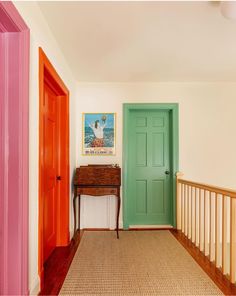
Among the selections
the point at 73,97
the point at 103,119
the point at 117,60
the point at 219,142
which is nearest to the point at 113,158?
the point at 103,119

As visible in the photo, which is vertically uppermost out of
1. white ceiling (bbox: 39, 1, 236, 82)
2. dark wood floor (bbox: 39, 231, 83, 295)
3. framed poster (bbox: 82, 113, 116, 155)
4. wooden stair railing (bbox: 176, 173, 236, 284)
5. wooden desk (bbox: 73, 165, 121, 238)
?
white ceiling (bbox: 39, 1, 236, 82)

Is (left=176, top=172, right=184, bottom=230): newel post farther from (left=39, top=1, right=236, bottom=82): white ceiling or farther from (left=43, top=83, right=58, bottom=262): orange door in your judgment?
(left=43, top=83, right=58, bottom=262): orange door

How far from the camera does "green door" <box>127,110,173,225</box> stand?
3.77 meters

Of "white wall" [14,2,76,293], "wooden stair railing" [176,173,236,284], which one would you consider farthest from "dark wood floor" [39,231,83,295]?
"wooden stair railing" [176,173,236,284]

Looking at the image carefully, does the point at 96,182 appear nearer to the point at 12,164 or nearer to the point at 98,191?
the point at 98,191

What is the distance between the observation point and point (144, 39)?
7.64 ft

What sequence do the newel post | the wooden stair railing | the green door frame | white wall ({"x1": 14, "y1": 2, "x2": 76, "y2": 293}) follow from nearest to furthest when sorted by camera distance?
white wall ({"x1": 14, "y1": 2, "x2": 76, "y2": 293}) < the wooden stair railing < the newel post < the green door frame

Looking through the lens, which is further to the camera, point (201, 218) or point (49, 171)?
point (201, 218)

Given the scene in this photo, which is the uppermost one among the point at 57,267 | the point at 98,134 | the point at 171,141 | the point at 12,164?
the point at 98,134

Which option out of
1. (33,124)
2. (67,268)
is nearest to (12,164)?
(33,124)

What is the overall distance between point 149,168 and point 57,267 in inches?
80.8

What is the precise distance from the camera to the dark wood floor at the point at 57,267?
1988 millimetres

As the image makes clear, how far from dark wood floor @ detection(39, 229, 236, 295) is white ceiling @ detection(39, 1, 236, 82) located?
93.7 inches

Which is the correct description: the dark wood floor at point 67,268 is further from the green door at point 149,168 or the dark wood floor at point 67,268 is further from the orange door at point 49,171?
the green door at point 149,168
